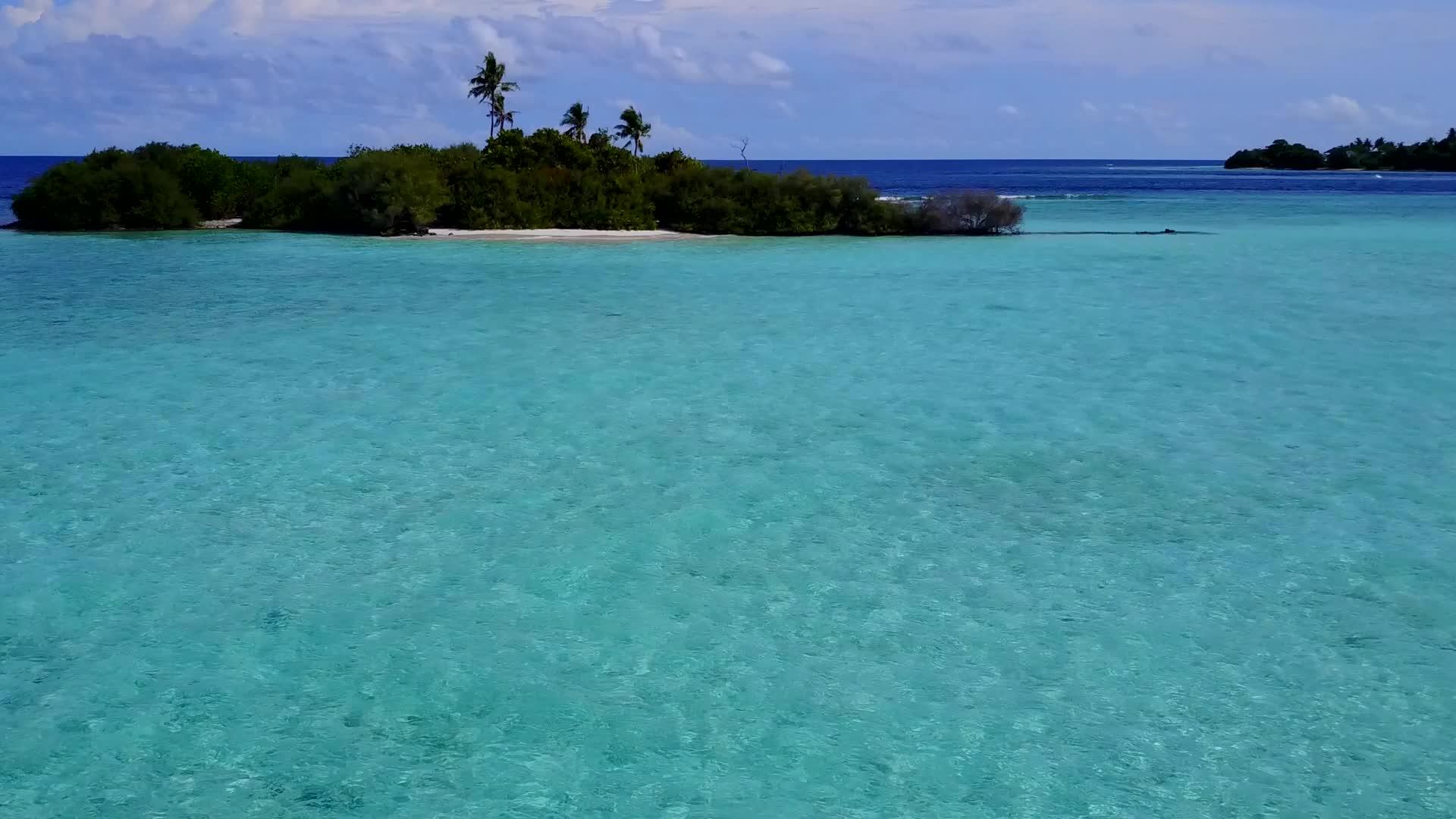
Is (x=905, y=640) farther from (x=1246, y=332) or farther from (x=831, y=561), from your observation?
(x=1246, y=332)

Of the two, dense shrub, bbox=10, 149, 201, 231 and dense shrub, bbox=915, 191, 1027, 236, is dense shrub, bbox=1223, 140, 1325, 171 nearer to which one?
dense shrub, bbox=915, 191, 1027, 236

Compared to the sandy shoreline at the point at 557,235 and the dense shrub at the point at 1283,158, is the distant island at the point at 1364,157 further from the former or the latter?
the sandy shoreline at the point at 557,235

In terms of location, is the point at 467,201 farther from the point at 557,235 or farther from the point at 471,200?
the point at 557,235

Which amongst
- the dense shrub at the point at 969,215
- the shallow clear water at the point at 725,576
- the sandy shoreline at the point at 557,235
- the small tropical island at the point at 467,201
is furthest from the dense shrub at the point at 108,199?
the dense shrub at the point at 969,215

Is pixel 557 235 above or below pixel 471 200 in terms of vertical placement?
below

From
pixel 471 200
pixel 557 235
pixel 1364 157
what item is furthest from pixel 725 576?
pixel 1364 157

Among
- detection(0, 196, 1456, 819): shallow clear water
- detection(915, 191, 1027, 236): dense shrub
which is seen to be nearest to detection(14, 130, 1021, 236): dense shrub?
detection(915, 191, 1027, 236): dense shrub

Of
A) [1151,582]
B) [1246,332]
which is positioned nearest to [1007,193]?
[1246,332]
